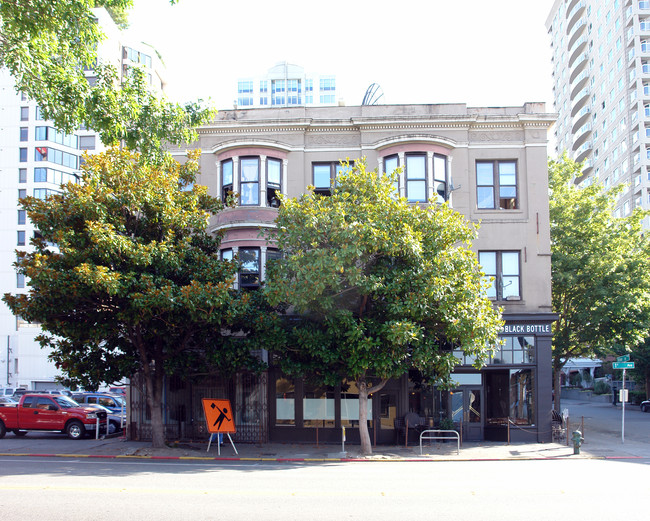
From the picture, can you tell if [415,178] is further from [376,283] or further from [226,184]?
[226,184]

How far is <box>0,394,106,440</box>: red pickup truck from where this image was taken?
24.0m

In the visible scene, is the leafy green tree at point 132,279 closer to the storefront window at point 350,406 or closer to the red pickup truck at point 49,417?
the storefront window at point 350,406

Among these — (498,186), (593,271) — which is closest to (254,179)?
(498,186)

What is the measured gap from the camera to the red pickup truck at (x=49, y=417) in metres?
24.0

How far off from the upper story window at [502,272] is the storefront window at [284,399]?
28.2 ft

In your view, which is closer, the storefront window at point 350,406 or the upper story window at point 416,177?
the storefront window at point 350,406

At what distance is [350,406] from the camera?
22797 millimetres

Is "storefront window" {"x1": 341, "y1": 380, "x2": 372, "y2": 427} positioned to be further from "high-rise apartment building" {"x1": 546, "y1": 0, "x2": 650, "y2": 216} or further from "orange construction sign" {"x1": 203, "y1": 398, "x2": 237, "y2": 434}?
"high-rise apartment building" {"x1": 546, "y1": 0, "x2": 650, "y2": 216}

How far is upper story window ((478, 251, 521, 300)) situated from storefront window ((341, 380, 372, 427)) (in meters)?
6.49

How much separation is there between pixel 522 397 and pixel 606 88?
2634 inches

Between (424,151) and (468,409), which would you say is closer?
(468,409)

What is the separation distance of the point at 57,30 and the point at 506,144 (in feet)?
59.2

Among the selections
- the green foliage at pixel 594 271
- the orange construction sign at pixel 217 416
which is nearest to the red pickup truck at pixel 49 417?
the orange construction sign at pixel 217 416

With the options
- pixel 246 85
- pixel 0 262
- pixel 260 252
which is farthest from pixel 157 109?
pixel 246 85
